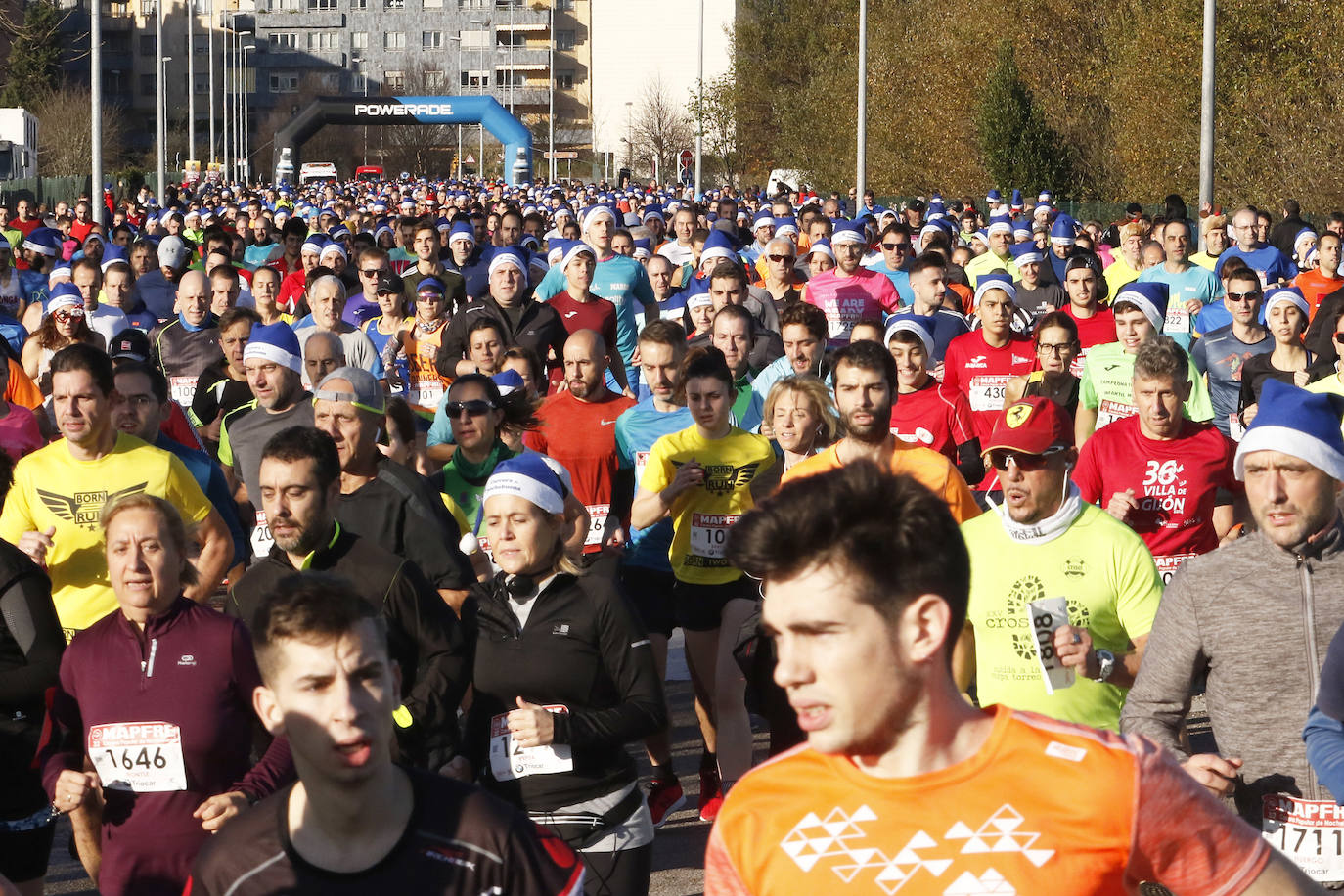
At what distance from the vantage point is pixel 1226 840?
2.74 meters

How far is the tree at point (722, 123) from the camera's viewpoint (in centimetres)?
6312

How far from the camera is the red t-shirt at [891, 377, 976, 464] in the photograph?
8.84m

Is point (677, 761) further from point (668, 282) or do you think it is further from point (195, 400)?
point (668, 282)

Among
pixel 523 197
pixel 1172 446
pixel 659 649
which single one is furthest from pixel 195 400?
pixel 523 197

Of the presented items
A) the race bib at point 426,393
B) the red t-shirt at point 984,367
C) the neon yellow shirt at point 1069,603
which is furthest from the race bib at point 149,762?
the race bib at point 426,393

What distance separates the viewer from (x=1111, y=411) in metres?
9.82

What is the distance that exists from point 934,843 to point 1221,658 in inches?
82.8

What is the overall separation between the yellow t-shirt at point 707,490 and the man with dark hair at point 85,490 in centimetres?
202

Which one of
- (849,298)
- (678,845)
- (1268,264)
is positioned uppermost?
(1268,264)

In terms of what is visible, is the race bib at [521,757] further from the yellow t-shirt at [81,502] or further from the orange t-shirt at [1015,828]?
the orange t-shirt at [1015,828]

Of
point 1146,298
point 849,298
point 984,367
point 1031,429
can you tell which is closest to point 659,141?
point 849,298

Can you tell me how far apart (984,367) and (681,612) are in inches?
152

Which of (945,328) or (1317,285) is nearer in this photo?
(945,328)

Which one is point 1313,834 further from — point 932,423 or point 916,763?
point 932,423
